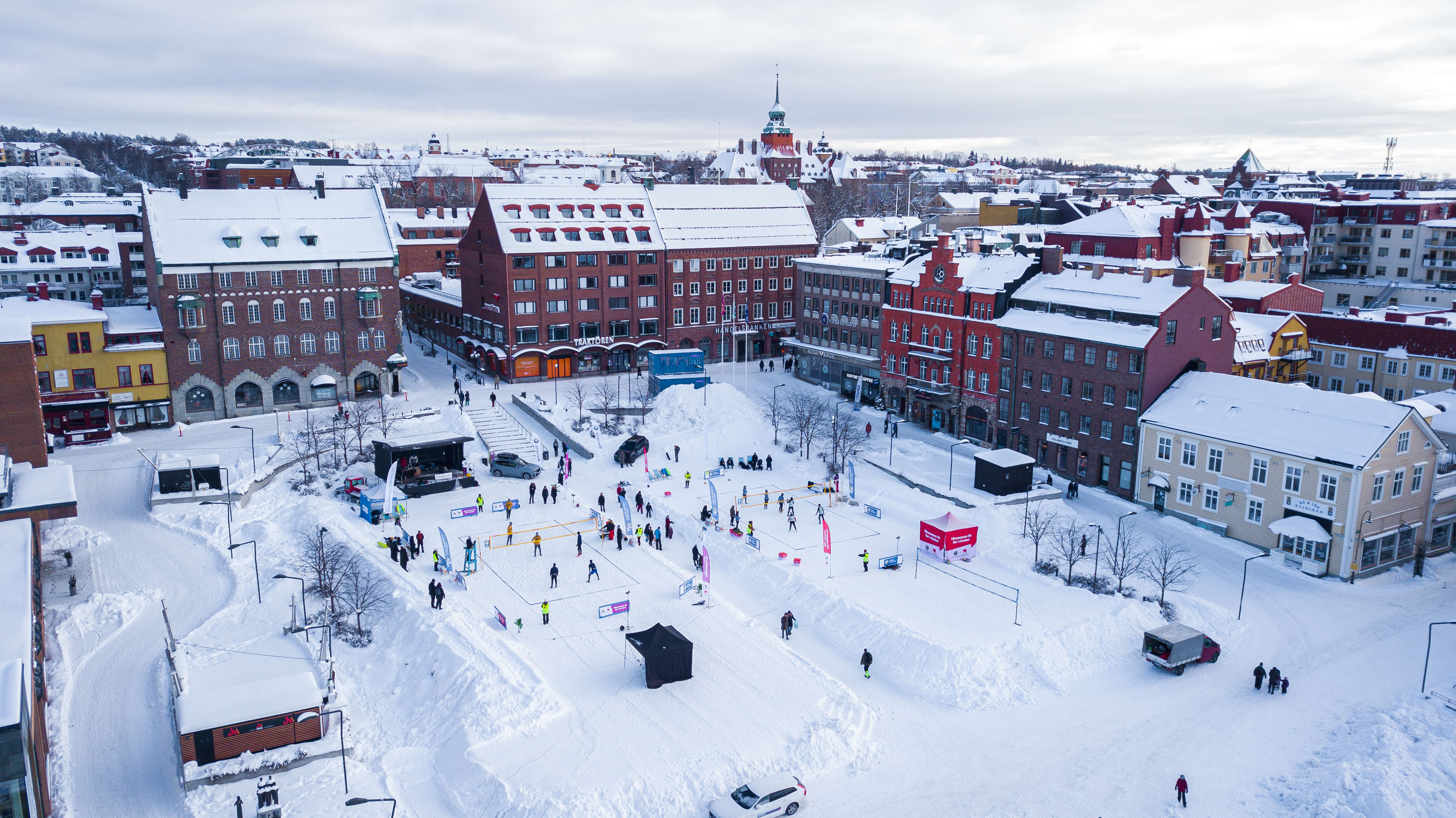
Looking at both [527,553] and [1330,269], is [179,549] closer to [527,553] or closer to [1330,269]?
[527,553]

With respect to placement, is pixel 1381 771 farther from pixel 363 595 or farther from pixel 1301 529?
pixel 363 595

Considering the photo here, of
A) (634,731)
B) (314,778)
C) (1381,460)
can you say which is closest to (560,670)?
(634,731)

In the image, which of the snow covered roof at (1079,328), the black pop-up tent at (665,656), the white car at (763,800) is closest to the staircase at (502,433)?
the black pop-up tent at (665,656)

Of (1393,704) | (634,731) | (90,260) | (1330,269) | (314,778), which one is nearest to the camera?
(314,778)

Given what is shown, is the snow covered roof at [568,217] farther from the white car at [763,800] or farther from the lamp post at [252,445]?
the white car at [763,800]

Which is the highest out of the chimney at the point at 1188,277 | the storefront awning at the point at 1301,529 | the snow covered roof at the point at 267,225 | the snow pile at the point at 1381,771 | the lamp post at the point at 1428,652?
the snow covered roof at the point at 267,225

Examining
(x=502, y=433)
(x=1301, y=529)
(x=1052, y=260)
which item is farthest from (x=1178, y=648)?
(x=502, y=433)

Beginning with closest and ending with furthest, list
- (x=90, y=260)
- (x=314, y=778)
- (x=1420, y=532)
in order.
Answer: (x=314, y=778) → (x=1420, y=532) → (x=90, y=260)
